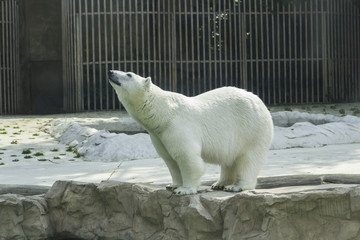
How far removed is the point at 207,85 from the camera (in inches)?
654

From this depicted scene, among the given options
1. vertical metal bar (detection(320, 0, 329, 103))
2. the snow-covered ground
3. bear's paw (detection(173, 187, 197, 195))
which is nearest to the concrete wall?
the snow-covered ground

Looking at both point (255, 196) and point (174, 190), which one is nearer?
point (255, 196)

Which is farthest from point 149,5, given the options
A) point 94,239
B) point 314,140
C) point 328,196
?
point 328,196

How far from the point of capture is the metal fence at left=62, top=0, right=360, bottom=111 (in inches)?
642

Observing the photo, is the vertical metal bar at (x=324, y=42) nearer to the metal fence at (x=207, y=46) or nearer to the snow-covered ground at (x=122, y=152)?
the metal fence at (x=207, y=46)

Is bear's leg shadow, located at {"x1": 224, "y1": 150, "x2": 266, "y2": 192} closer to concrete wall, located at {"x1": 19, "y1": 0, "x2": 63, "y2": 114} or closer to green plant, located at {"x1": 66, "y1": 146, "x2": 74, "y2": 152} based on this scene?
green plant, located at {"x1": 66, "y1": 146, "x2": 74, "y2": 152}

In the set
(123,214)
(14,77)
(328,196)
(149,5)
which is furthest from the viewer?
(14,77)

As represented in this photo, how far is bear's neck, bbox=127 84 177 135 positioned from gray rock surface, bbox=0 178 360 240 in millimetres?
559

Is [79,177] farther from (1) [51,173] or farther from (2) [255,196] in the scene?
(2) [255,196]

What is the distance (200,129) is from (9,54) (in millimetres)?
13232

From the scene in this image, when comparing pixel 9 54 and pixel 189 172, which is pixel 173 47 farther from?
pixel 189 172

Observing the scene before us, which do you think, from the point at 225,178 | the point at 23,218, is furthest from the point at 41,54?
the point at 225,178

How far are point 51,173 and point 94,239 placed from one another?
2.76m

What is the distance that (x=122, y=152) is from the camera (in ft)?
32.9
